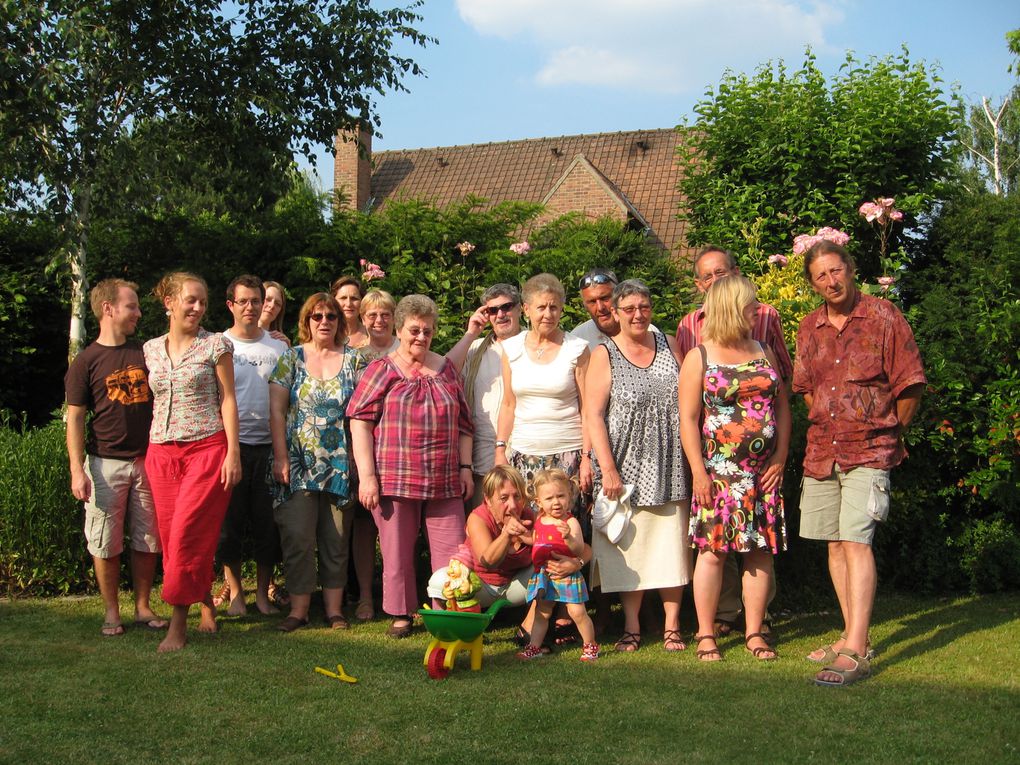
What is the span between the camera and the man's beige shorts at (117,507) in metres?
5.17

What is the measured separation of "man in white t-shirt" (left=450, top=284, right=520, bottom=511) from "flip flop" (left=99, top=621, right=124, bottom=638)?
197 centimetres

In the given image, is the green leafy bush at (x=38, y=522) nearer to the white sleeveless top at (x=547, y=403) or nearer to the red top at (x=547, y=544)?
the white sleeveless top at (x=547, y=403)

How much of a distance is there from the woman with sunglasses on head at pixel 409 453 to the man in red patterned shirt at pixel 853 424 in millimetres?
1818

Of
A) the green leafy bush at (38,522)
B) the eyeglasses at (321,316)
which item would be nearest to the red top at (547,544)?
the eyeglasses at (321,316)

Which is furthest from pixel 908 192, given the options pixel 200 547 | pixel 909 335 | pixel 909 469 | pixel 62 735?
pixel 62 735

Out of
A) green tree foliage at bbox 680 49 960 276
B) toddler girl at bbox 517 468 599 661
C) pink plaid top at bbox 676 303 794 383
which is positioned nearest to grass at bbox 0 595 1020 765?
toddler girl at bbox 517 468 599 661

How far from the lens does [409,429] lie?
5.08m

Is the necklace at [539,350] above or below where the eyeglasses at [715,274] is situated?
below

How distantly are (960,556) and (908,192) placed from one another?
494cm

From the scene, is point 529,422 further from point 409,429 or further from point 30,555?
point 30,555

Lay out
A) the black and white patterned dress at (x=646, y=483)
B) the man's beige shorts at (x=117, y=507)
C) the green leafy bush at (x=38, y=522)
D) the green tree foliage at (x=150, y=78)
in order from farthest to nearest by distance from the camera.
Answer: the green tree foliage at (x=150, y=78) → the green leafy bush at (x=38, y=522) → the man's beige shorts at (x=117, y=507) → the black and white patterned dress at (x=646, y=483)

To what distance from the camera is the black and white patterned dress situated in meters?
4.91

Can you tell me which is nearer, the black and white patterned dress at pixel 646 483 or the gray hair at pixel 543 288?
the black and white patterned dress at pixel 646 483

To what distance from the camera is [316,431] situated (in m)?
5.31
